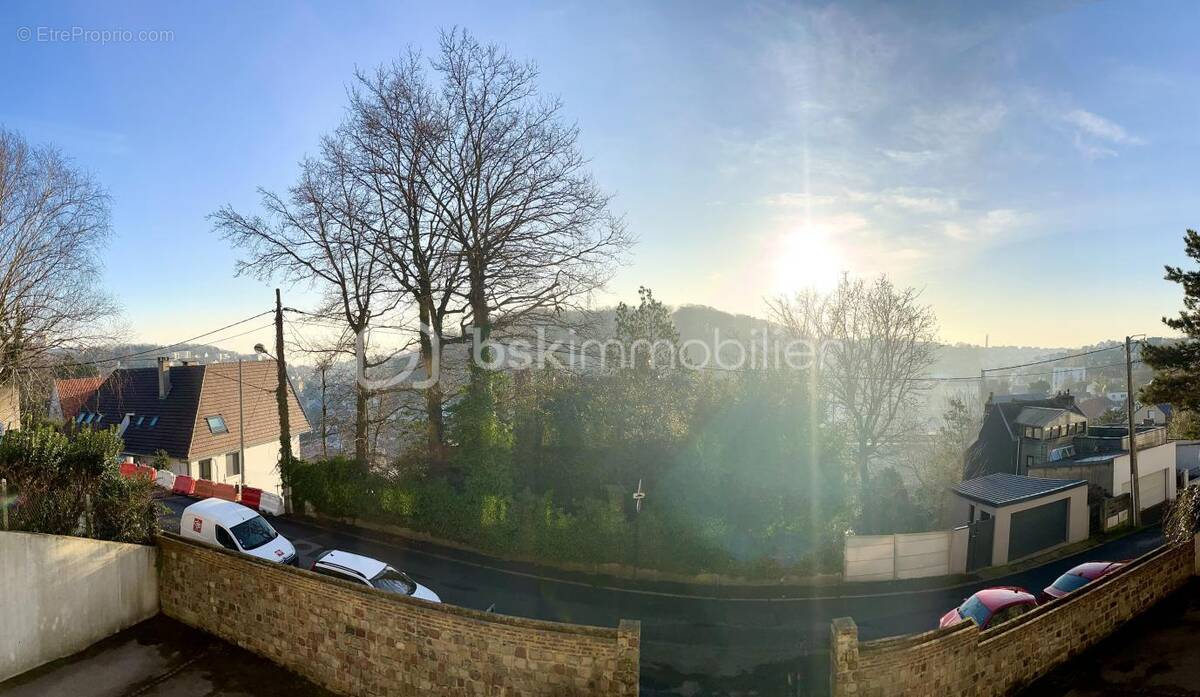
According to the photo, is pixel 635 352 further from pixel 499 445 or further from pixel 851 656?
pixel 851 656

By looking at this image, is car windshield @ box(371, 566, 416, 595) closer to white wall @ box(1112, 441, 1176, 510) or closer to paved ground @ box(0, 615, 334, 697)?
paved ground @ box(0, 615, 334, 697)

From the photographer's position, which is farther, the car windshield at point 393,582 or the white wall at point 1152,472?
the white wall at point 1152,472

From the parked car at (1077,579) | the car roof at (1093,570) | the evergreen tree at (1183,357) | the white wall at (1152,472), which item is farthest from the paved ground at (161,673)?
the white wall at (1152,472)

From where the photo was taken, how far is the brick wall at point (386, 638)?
8.23m

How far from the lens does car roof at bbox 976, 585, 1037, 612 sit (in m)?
11.4

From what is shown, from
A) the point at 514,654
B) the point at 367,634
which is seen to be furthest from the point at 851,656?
the point at 367,634

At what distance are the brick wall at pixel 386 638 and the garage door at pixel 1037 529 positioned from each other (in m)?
16.1

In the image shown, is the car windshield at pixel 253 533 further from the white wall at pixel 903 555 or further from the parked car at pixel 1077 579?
the parked car at pixel 1077 579

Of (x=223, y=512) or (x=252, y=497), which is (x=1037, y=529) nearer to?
(x=223, y=512)

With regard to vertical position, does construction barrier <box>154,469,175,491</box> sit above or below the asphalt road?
above

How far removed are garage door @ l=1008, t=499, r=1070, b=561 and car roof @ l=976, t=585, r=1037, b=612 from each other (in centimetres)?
883

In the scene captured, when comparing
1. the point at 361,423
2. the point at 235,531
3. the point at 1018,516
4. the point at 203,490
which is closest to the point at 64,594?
the point at 235,531

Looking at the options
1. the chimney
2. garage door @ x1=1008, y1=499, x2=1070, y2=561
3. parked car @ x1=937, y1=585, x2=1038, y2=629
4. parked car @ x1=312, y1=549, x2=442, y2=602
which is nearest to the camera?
parked car @ x1=937, y1=585, x2=1038, y2=629

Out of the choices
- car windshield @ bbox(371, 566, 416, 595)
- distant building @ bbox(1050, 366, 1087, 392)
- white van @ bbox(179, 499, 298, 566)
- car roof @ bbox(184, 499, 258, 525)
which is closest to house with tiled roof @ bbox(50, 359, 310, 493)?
car roof @ bbox(184, 499, 258, 525)
